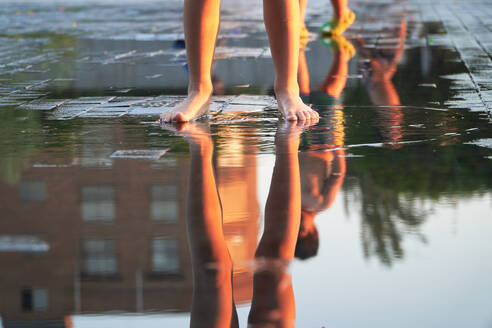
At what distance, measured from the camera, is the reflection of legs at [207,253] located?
5.98ft

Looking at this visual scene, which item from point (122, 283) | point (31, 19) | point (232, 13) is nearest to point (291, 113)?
point (122, 283)

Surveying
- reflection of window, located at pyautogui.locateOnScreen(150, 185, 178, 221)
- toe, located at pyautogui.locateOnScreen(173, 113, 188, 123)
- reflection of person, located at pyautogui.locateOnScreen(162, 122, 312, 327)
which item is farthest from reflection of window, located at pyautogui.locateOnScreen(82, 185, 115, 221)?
toe, located at pyautogui.locateOnScreen(173, 113, 188, 123)

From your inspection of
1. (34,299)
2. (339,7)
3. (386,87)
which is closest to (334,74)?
(386,87)

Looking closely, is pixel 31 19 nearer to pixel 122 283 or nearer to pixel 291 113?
pixel 291 113

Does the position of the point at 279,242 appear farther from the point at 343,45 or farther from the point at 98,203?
the point at 343,45

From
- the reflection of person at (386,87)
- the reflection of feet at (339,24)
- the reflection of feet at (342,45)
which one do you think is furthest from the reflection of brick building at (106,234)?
the reflection of feet at (339,24)

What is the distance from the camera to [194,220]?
8.09 feet

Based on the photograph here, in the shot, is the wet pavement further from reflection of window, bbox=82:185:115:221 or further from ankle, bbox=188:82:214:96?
ankle, bbox=188:82:214:96

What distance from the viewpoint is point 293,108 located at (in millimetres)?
4152

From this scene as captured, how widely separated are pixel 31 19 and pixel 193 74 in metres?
7.61

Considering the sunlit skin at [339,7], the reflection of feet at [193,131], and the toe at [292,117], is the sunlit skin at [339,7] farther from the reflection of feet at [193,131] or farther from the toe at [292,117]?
the reflection of feet at [193,131]

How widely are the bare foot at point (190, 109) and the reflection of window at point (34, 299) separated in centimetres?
218

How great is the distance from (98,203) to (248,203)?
1.39 ft

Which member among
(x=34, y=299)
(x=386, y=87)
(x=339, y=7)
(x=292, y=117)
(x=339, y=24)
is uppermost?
(x=34, y=299)
